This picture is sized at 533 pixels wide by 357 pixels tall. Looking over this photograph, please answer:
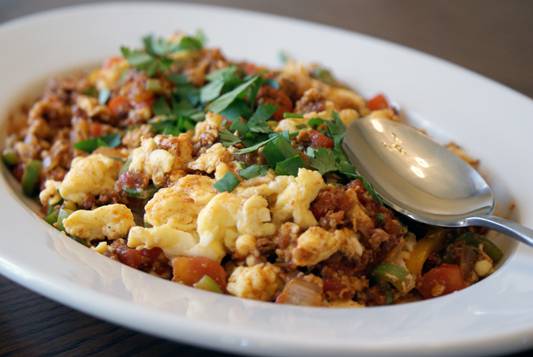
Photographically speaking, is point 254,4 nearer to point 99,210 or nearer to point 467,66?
point 467,66

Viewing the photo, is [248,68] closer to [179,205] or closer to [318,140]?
[318,140]

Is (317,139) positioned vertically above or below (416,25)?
above

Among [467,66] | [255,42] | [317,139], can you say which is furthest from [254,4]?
[317,139]

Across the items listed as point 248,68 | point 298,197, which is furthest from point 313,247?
point 248,68

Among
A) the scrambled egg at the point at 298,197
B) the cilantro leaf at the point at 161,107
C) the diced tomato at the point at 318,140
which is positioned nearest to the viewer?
the scrambled egg at the point at 298,197

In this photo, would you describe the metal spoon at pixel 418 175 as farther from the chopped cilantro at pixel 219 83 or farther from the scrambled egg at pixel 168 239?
the scrambled egg at pixel 168 239

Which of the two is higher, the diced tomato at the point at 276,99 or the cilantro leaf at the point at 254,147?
the cilantro leaf at the point at 254,147

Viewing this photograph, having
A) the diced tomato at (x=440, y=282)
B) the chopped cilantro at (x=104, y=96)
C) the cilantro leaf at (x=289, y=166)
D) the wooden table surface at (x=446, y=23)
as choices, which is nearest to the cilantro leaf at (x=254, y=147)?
the cilantro leaf at (x=289, y=166)
